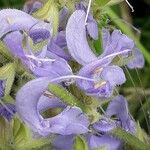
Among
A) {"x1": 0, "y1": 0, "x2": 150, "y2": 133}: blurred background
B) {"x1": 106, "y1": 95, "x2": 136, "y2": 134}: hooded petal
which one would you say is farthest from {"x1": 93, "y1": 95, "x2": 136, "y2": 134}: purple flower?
{"x1": 0, "y1": 0, "x2": 150, "y2": 133}: blurred background

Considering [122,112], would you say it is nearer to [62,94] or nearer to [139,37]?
[62,94]

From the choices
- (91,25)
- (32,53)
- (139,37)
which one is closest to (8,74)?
(32,53)

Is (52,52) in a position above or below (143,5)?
above

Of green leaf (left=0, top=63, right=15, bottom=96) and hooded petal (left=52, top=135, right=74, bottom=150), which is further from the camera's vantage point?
hooded petal (left=52, top=135, right=74, bottom=150)

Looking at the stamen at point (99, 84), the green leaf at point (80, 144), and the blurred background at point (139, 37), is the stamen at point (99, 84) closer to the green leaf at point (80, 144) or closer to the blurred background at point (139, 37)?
the green leaf at point (80, 144)

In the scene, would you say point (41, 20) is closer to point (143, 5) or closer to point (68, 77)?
point (68, 77)

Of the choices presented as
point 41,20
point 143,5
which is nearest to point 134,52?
point 41,20

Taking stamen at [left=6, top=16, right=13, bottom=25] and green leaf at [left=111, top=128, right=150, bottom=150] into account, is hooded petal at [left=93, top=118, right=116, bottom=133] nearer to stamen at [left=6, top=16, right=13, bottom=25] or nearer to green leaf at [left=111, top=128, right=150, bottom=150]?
green leaf at [left=111, top=128, right=150, bottom=150]
